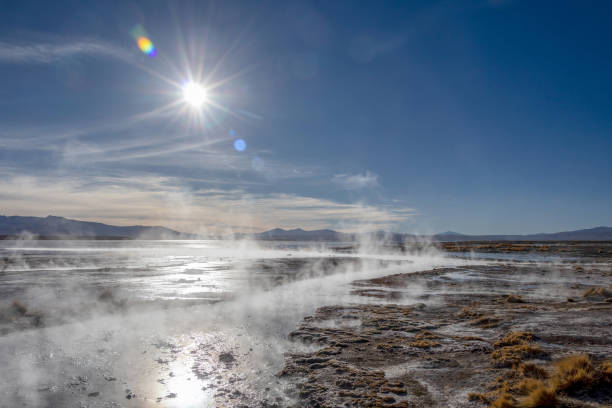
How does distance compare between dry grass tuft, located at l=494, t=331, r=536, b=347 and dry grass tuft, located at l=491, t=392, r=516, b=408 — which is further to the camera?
dry grass tuft, located at l=494, t=331, r=536, b=347

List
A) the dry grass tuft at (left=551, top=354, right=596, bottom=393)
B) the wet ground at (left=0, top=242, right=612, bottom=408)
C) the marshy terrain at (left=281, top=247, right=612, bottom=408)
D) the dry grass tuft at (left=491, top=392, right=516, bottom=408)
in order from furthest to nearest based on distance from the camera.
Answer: the wet ground at (left=0, top=242, right=612, bottom=408)
the marshy terrain at (left=281, top=247, right=612, bottom=408)
the dry grass tuft at (left=551, top=354, right=596, bottom=393)
the dry grass tuft at (left=491, top=392, right=516, bottom=408)

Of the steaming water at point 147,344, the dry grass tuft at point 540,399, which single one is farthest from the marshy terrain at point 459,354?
the steaming water at point 147,344

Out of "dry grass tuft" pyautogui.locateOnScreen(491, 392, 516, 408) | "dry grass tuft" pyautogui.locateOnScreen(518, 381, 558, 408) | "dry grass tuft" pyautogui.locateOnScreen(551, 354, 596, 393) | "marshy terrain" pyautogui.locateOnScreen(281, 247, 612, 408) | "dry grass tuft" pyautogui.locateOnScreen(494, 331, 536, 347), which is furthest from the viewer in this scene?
"dry grass tuft" pyautogui.locateOnScreen(494, 331, 536, 347)

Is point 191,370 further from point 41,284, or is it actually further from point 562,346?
point 41,284

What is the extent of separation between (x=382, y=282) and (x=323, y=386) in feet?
68.7

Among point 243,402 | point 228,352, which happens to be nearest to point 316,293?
point 228,352

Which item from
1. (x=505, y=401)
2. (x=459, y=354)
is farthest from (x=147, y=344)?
(x=505, y=401)

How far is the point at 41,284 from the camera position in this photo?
2497 centimetres

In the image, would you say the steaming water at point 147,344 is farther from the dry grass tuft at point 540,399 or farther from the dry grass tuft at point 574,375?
the dry grass tuft at point 574,375

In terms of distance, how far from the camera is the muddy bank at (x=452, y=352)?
7887 mm

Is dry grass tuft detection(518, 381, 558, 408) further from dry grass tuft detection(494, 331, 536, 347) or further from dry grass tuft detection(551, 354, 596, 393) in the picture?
dry grass tuft detection(494, 331, 536, 347)

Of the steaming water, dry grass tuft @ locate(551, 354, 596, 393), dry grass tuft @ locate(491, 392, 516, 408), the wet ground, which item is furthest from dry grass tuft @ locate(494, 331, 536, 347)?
the steaming water

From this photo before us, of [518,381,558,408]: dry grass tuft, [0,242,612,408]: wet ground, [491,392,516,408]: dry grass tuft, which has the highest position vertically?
[518,381,558,408]: dry grass tuft

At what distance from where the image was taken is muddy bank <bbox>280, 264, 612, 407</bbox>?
789 centimetres
